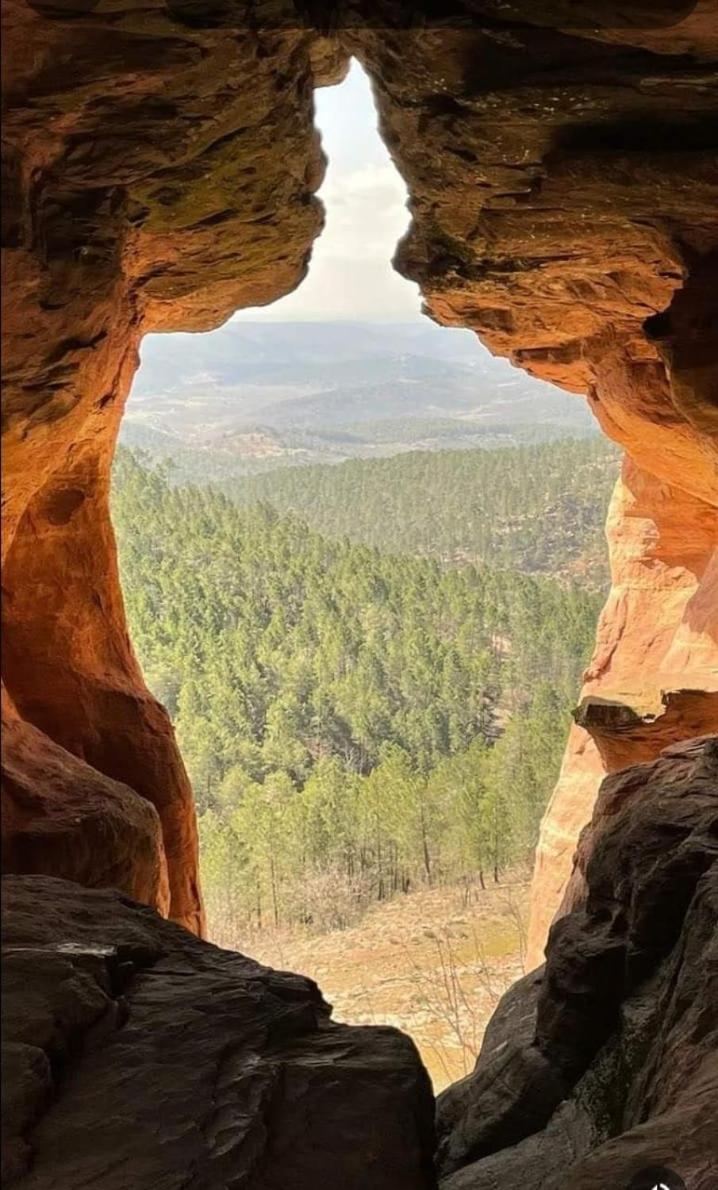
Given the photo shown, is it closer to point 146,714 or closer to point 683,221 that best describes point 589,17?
point 683,221

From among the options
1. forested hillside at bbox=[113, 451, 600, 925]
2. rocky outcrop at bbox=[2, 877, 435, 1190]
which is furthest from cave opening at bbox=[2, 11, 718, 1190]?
forested hillside at bbox=[113, 451, 600, 925]

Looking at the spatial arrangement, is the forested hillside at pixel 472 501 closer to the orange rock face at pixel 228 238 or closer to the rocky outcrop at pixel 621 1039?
the orange rock face at pixel 228 238

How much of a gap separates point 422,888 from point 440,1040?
16.5 meters

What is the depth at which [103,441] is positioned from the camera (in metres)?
15.3

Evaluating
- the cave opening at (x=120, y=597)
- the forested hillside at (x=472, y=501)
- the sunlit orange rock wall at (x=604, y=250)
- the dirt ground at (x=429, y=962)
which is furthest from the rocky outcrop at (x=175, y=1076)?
the forested hillside at (x=472, y=501)

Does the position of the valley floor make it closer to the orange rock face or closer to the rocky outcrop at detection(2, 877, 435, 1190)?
the orange rock face

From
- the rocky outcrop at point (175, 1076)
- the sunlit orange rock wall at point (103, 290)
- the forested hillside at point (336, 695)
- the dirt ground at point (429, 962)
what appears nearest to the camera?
the rocky outcrop at point (175, 1076)

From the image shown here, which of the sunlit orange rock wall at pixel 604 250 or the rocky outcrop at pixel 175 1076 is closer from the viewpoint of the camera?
the rocky outcrop at pixel 175 1076

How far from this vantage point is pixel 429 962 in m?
42.8

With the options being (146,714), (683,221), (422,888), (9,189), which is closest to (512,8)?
(683,221)

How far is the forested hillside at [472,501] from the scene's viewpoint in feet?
386

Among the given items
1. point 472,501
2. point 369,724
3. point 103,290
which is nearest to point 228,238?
point 103,290

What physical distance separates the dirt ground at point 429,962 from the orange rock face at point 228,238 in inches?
894

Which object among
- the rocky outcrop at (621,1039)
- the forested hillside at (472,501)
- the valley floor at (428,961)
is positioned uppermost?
the rocky outcrop at (621,1039)
